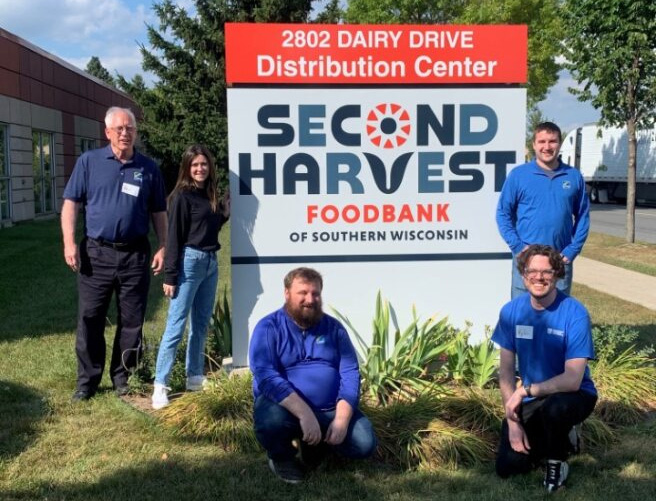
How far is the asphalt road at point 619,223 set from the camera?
17125mm

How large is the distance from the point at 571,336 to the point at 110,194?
302 centimetres

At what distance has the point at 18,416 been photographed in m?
4.55

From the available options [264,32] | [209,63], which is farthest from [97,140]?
[264,32]

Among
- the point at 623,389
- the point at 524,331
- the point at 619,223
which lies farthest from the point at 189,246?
the point at 619,223

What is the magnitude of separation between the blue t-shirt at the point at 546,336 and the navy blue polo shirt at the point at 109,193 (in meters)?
2.52

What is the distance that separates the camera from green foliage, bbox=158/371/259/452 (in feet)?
13.5

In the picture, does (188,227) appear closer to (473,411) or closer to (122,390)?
(122,390)

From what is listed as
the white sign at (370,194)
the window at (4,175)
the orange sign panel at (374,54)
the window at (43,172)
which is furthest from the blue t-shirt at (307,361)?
the window at (43,172)

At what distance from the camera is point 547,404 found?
11.6 feet

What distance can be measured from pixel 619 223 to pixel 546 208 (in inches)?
687

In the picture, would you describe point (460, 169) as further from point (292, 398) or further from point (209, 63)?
point (209, 63)

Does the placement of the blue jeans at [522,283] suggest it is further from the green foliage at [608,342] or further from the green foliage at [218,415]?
the green foliage at [218,415]

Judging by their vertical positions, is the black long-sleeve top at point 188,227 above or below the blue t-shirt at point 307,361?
→ above

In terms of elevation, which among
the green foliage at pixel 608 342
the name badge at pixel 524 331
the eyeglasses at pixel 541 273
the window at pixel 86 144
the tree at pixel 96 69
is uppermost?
the tree at pixel 96 69
